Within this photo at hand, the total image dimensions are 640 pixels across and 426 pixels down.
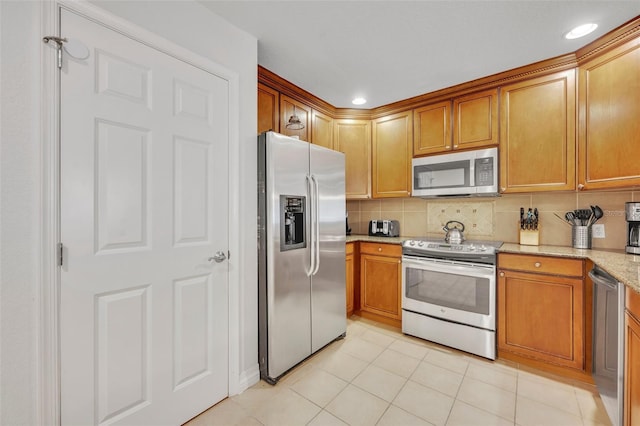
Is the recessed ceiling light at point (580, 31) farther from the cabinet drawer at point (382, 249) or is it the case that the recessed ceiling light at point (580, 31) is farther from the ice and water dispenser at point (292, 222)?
the ice and water dispenser at point (292, 222)

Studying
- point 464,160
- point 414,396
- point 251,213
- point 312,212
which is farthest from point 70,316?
point 464,160

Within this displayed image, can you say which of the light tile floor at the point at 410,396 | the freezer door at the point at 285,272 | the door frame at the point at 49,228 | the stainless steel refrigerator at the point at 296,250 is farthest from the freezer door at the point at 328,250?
the door frame at the point at 49,228

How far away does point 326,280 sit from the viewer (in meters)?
2.45

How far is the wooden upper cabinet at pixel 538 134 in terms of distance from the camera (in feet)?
7.39

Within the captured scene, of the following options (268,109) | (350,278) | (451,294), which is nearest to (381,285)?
(350,278)

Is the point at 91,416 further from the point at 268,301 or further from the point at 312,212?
the point at 312,212

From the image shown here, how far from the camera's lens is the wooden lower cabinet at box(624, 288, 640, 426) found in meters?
1.21

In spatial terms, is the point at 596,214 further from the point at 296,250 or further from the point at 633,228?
the point at 296,250

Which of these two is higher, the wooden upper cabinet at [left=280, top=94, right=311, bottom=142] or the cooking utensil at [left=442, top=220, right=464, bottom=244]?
the wooden upper cabinet at [left=280, top=94, right=311, bottom=142]

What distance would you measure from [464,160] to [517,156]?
0.42 meters

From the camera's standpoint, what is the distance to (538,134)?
2.38 metres

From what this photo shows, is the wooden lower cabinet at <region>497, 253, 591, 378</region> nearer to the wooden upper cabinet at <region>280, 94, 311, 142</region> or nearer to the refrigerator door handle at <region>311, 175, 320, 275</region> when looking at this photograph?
the refrigerator door handle at <region>311, 175, 320, 275</region>

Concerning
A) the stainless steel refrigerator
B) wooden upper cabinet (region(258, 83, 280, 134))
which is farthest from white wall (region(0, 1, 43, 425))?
wooden upper cabinet (region(258, 83, 280, 134))

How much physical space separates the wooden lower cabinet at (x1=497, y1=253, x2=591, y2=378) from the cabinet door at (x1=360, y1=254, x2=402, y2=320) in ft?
3.02
